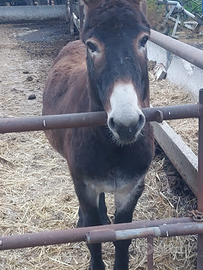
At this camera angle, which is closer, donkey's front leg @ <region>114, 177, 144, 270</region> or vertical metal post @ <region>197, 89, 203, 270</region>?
vertical metal post @ <region>197, 89, 203, 270</region>

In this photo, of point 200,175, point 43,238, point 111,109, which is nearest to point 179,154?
point 200,175

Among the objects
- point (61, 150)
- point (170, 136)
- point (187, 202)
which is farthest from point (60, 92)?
point (187, 202)

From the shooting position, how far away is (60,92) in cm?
283

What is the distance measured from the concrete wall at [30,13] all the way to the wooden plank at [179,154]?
9911mm

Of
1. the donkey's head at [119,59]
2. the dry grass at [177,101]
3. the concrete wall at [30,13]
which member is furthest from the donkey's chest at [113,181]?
the concrete wall at [30,13]

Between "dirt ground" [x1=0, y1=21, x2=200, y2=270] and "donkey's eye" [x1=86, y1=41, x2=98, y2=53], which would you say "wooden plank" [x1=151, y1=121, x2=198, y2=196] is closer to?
"dirt ground" [x1=0, y1=21, x2=200, y2=270]

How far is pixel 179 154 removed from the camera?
115 inches

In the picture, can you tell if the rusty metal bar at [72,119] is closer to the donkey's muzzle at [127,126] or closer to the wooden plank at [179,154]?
the donkey's muzzle at [127,126]

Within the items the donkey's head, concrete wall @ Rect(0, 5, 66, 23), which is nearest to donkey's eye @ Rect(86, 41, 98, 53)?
the donkey's head

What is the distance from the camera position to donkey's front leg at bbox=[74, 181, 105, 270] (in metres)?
2.13

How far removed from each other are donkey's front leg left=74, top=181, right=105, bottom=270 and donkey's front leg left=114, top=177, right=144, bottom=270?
0.12 meters

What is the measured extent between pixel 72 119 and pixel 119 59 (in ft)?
1.10

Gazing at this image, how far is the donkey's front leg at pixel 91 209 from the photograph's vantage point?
213 cm

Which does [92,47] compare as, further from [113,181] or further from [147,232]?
[147,232]
